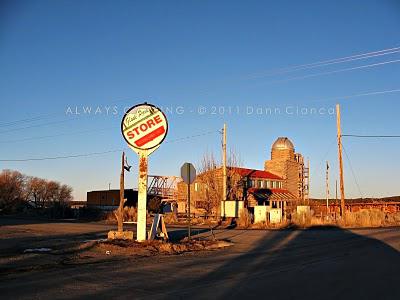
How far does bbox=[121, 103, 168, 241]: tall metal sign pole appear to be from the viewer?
16625 millimetres

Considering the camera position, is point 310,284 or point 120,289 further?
point 310,284

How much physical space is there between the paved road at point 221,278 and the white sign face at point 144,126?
481 centimetres

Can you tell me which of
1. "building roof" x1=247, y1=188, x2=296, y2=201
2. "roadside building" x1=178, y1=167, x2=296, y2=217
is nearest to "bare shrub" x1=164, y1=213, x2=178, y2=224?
"roadside building" x1=178, y1=167, x2=296, y2=217

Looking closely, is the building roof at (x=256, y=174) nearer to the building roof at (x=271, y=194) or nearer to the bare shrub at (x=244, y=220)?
the building roof at (x=271, y=194)

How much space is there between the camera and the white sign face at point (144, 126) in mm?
16656

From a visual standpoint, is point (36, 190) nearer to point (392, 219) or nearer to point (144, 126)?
point (392, 219)

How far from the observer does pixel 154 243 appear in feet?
50.8

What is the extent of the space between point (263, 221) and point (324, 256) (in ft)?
68.1

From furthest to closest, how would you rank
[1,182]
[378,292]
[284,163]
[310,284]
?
1. [1,182]
2. [284,163]
3. [310,284]
4. [378,292]

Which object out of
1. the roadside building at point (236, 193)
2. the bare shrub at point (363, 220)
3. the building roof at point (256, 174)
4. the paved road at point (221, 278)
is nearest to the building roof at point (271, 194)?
the roadside building at point (236, 193)

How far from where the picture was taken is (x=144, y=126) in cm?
1680

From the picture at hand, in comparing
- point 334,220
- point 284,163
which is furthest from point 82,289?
point 284,163

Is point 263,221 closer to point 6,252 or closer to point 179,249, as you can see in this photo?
point 179,249

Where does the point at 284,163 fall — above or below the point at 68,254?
above
